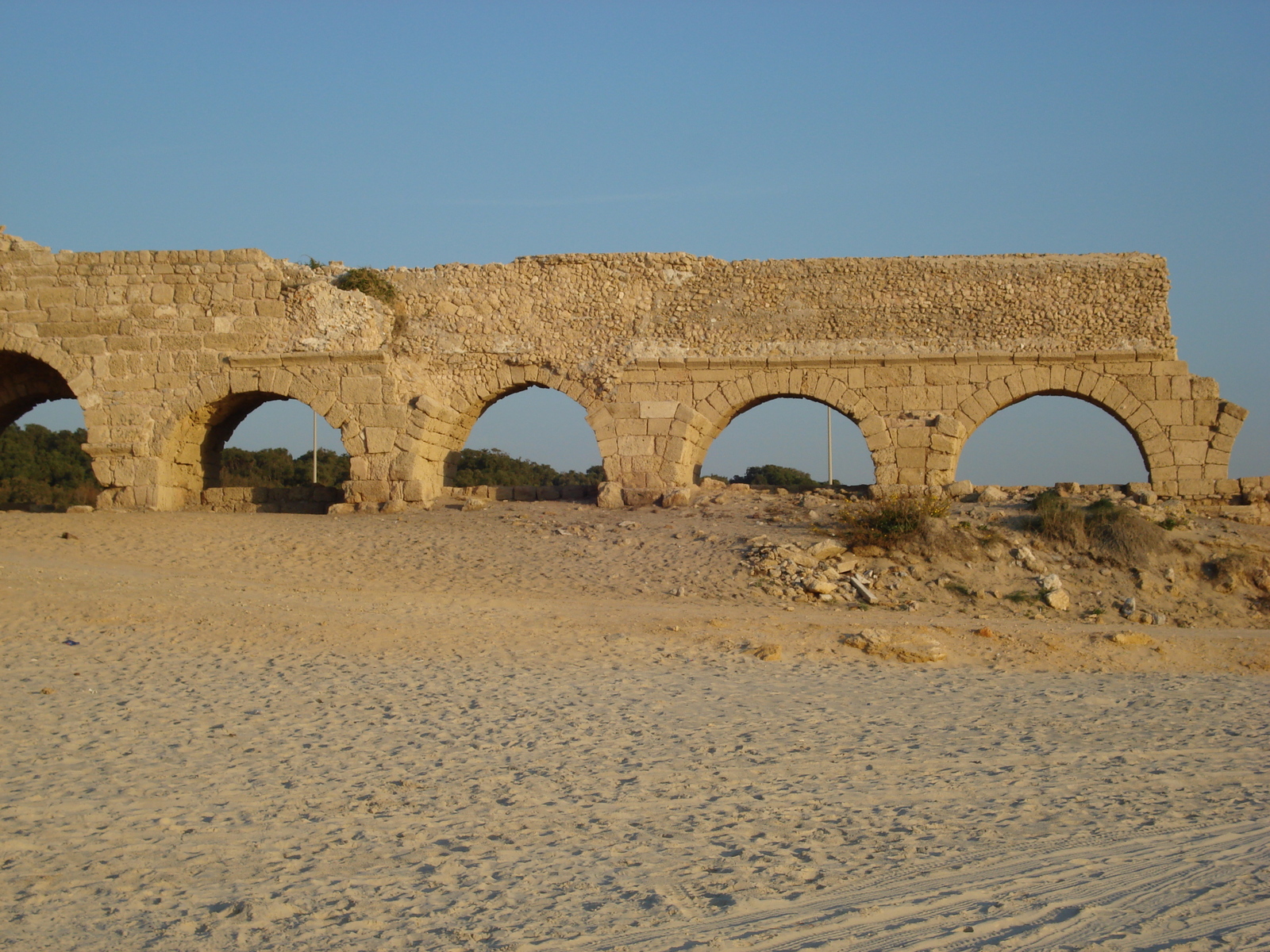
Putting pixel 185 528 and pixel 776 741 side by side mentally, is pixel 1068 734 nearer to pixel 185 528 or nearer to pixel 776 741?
pixel 776 741

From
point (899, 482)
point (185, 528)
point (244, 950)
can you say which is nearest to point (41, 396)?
point (185, 528)

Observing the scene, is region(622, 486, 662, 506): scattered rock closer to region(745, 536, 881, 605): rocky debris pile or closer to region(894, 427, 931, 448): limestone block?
region(745, 536, 881, 605): rocky debris pile

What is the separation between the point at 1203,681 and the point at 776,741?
12.0 feet

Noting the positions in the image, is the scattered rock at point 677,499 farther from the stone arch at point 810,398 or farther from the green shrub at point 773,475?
the green shrub at point 773,475

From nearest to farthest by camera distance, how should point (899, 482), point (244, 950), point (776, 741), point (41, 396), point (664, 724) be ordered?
point (244, 950), point (776, 741), point (664, 724), point (899, 482), point (41, 396)

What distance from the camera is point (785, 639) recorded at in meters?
8.15

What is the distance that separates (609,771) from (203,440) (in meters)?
11.4

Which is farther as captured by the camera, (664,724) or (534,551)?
(534,551)

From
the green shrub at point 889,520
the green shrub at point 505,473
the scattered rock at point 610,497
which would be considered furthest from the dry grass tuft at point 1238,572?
the green shrub at point 505,473

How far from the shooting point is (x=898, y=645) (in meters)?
7.89

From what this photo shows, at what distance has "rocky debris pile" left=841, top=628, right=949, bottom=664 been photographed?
7766mm

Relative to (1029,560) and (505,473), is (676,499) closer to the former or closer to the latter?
(1029,560)

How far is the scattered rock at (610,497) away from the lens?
13109 mm

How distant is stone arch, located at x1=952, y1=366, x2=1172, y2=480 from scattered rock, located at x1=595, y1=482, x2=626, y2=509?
402 centimetres
